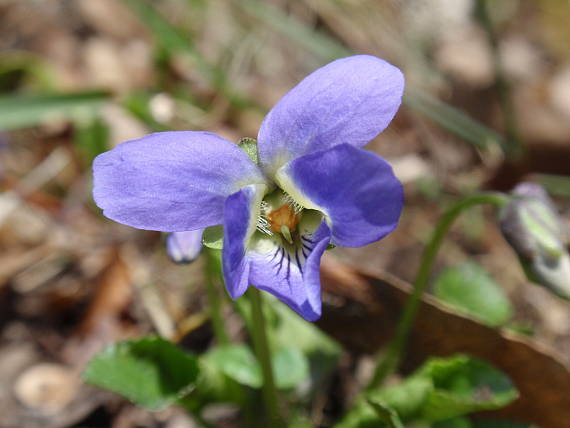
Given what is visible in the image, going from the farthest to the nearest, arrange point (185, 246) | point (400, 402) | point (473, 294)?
point (473, 294)
point (400, 402)
point (185, 246)

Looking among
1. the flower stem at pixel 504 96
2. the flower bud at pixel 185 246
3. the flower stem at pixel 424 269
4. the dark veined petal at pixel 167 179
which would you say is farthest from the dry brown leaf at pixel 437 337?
the flower stem at pixel 504 96

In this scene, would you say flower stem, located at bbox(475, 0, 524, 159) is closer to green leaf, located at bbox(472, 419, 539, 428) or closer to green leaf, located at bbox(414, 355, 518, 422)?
green leaf, located at bbox(472, 419, 539, 428)

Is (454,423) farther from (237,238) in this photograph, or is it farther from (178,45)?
(178,45)

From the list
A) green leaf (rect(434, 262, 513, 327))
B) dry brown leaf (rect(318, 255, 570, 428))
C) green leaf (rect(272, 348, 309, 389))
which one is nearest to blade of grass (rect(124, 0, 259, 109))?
dry brown leaf (rect(318, 255, 570, 428))

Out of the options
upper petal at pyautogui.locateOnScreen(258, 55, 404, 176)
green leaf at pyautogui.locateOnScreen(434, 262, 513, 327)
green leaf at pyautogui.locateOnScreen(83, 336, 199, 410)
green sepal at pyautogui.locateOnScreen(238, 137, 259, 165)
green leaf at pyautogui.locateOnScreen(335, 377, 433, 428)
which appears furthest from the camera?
green leaf at pyautogui.locateOnScreen(434, 262, 513, 327)

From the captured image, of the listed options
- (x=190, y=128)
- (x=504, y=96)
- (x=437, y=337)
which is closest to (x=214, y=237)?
(x=437, y=337)

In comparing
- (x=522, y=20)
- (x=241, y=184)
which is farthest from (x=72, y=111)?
(x=522, y=20)

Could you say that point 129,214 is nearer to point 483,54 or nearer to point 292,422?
point 292,422
